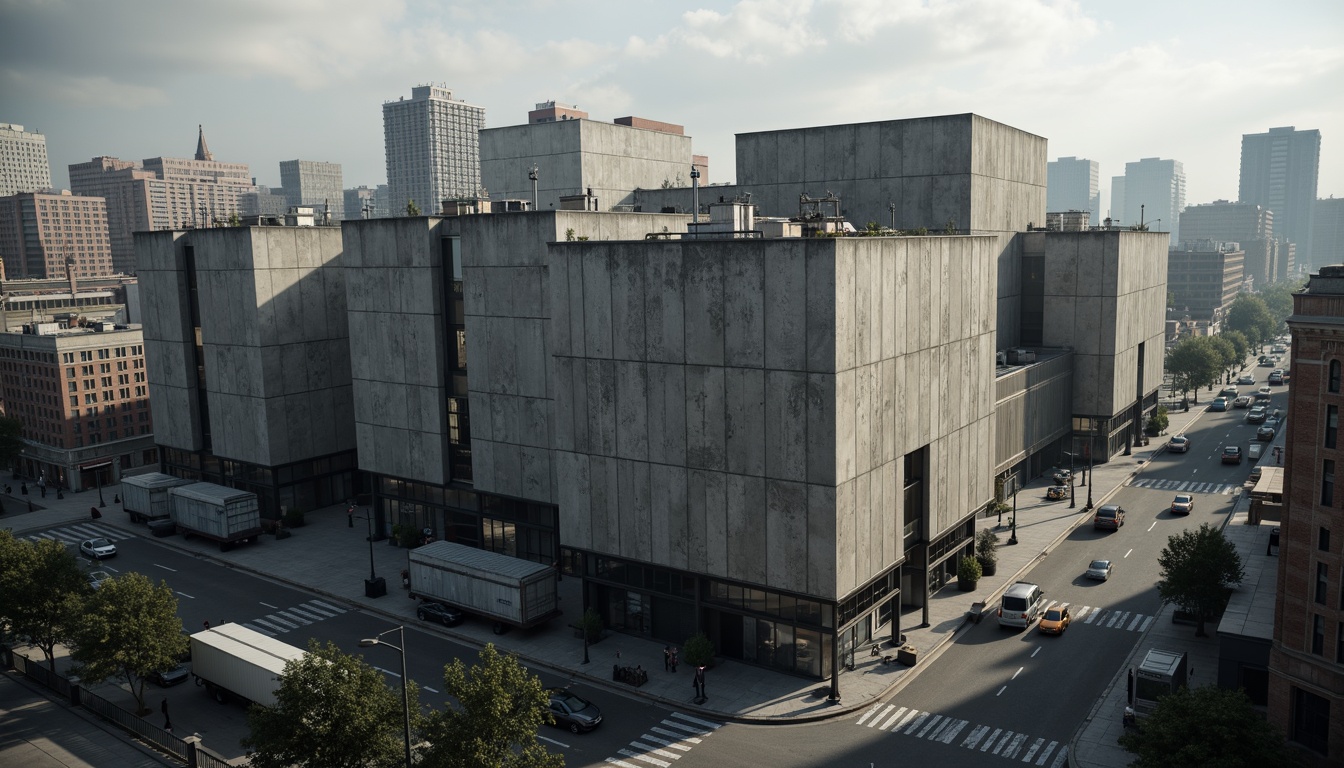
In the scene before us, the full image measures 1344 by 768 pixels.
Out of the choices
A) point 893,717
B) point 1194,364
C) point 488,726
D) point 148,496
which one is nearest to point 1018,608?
point 893,717

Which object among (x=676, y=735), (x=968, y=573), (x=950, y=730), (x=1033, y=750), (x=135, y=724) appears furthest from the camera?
(x=968, y=573)

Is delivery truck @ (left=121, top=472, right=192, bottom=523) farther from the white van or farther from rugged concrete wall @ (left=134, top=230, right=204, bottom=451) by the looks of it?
the white van

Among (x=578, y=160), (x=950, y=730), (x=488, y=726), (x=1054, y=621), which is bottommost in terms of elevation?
(x=950, y=730)

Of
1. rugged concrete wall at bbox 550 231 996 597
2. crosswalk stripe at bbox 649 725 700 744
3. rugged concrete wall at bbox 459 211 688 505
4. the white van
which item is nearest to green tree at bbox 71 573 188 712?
rugged concrete wall at bbox 550 231 996 597

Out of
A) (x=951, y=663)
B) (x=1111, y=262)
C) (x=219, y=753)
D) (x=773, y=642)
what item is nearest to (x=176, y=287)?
(x=219, y=753)

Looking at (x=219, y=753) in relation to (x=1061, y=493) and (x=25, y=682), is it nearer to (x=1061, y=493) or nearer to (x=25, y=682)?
(x=25, y=682)

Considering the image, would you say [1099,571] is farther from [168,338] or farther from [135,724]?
[168,338]

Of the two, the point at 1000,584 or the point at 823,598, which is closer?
the point at 823,598
